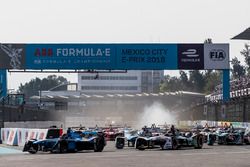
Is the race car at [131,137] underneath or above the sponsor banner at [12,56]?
underneath

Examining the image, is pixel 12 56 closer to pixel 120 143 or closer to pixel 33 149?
pixel 120 143

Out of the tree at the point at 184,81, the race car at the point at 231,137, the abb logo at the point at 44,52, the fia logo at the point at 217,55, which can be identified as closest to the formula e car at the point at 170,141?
the race car at the point at 231,137

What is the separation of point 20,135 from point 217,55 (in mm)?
14931

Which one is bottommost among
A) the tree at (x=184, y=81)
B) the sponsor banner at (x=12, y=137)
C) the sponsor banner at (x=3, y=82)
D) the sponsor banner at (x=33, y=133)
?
the sponsor banner at (x=12, y=137)

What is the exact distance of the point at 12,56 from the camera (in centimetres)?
4100

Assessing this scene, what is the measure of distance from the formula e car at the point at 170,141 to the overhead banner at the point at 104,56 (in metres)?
11.3

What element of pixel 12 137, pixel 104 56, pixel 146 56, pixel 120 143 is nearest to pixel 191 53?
pixel 146 56

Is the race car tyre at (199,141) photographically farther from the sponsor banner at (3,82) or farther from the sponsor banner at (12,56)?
the sponsor banner at (3,82)

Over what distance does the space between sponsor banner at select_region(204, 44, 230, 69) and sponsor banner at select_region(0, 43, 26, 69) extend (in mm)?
12880

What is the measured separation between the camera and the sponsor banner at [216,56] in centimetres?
4175

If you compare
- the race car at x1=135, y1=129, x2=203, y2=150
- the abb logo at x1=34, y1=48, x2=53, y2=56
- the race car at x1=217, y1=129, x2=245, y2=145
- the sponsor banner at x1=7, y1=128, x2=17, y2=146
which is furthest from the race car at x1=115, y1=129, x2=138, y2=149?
the abb logo at x1=34, y1=48, x2=53, y2=56

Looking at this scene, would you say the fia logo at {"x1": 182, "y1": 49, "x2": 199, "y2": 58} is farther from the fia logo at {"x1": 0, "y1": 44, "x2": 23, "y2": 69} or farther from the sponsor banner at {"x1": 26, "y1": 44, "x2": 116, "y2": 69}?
the fia logo at {"x1": 0, "y1": 44, "x2": 23, "y2": 69}

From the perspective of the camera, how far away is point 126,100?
470 ft

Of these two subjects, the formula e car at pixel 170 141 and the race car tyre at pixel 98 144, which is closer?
the race car tyre at pixel 98 144
